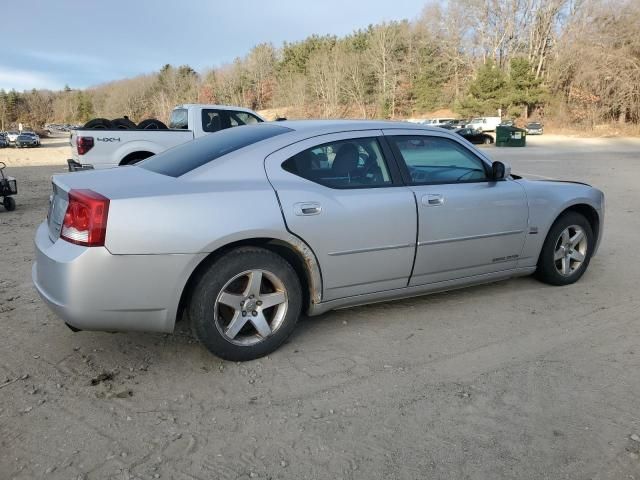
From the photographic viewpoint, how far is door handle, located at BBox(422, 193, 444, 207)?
3748mm

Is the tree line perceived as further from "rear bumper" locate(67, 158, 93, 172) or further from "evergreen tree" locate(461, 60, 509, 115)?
"rear bumper" locate(67, 158, 93, 172)

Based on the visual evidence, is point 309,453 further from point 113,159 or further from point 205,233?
point 113,159

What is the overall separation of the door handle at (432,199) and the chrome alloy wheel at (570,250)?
1493 mm

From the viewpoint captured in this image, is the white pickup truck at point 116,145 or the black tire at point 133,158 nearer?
the white pickup truck at point 116,145

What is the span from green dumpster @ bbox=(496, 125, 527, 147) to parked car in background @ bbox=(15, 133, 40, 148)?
38440 millimetres

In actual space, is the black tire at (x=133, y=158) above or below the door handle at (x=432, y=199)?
above

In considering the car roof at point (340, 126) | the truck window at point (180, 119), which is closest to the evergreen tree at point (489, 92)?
the truck window at point (180, 119)

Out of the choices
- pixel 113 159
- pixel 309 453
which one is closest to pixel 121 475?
pixel 309 453

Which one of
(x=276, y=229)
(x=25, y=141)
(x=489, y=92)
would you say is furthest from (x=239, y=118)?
(x=489, y=92)

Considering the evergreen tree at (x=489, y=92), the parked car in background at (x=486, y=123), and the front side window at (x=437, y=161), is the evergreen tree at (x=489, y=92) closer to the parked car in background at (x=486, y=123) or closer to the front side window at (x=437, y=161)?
the parked car in background at (x=486, y=123)

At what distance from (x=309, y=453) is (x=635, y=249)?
5.41 m

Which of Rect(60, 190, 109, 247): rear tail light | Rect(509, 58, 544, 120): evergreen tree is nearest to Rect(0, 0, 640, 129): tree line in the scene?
Rect(509, 58, 544, 120): evergreen tree

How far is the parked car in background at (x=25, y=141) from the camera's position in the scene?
146 ft

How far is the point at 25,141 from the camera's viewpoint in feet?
146
